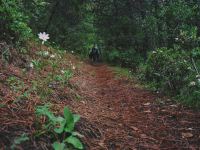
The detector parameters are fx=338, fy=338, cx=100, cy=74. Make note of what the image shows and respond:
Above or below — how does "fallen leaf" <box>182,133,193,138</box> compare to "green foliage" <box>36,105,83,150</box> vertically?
below

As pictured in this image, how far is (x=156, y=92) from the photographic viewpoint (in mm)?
7027

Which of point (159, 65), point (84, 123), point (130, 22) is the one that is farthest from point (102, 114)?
point (130, 22)

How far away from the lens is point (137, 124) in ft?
14.8

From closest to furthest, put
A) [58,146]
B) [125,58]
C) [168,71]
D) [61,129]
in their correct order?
1. [58,146]
2. [61,129]
3. [168,71]
4. [125,58]

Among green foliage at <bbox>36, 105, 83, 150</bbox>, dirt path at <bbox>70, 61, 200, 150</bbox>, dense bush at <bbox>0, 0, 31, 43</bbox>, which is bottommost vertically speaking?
dirt path at <bbox>70, 61, 200, 150</bbox>

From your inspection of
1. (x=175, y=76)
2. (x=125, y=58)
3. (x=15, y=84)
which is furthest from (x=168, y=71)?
(x=125, y=58)

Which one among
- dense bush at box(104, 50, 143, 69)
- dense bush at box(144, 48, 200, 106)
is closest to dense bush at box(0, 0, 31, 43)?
dense bush at box(144, 48, 200, 106)

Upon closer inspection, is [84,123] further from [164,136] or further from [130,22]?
[130,22]

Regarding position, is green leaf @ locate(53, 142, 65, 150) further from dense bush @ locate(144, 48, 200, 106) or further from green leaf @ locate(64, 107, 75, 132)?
dense bush @ locate(144, 48, 200, 106)

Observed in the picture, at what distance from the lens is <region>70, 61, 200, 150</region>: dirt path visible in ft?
11.9

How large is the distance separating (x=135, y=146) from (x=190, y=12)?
8949 mm

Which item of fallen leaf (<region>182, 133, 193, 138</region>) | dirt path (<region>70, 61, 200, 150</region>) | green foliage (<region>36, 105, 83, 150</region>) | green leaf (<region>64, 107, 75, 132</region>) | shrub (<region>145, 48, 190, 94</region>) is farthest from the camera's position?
shrub (<region>145, 48, 190, 94</region>)

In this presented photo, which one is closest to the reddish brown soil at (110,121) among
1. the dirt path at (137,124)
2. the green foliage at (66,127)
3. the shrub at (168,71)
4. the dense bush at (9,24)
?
the dirt path at (137,124)

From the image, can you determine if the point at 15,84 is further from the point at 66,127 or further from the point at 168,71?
the point at 168,71
